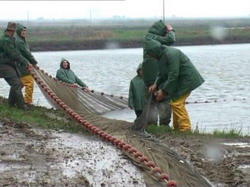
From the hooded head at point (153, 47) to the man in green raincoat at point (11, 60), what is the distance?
9.93 ft

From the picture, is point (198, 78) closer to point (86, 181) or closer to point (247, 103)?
point (86, 181)

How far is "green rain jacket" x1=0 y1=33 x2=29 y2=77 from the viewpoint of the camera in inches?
456

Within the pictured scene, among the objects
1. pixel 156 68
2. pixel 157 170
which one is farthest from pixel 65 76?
pixel 157 170

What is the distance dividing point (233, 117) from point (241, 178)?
6807mm

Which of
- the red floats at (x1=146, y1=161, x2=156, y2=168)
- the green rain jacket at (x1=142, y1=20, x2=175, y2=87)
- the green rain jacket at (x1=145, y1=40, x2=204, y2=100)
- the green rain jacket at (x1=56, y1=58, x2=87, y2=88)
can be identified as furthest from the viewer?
the green rain jacket at (x1=56, y1=58, x2=87, y2=88)

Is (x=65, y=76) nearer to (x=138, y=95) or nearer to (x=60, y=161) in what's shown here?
(x=138, y=95)

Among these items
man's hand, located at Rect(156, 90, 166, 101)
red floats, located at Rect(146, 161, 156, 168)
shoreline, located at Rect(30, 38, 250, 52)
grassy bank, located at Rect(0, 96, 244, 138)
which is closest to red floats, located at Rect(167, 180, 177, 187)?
red floats, located at Rect(146, 161, 156, 168)

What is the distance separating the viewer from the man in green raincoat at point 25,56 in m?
12.4

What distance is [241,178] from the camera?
277 inches

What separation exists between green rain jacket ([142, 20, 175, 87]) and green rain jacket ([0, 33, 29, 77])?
2.61 metres

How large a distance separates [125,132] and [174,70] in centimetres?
122

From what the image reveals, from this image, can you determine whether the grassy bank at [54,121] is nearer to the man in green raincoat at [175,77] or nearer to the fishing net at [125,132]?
the fishing net at [125,132]

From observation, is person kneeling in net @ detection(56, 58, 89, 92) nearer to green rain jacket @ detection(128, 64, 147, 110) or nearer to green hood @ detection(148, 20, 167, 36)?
green rain jacket @ detection(128, 64, 147, 110)

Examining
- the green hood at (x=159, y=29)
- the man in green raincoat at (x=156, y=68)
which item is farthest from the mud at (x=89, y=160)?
the green hood at (x=159, y=29)
